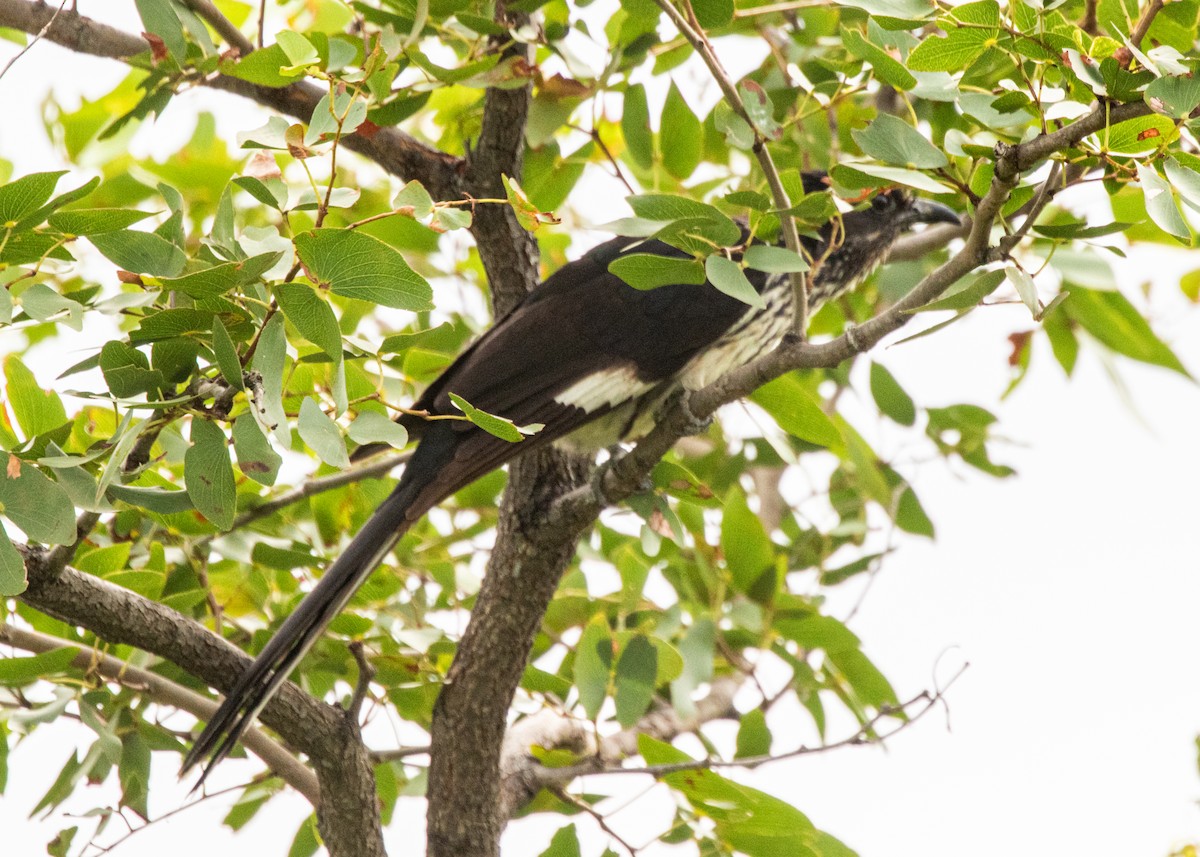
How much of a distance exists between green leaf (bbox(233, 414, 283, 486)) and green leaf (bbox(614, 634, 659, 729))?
94cm

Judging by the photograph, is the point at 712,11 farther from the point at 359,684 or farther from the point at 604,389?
the point at 359,684

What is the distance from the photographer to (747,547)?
2445mm

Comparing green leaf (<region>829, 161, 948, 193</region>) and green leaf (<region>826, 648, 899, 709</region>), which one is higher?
green leaf (<region>829, 161, 948, 193</region>)

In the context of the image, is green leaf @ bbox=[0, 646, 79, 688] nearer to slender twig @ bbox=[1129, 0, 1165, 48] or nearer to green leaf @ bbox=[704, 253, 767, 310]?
green leaf @ bbox=[704, 253, 767, 310]

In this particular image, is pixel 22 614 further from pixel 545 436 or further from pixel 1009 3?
pixel 1009 3

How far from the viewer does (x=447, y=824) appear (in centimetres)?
226

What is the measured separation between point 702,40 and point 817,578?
1518 mm

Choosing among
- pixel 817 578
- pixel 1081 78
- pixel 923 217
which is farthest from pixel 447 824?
pixel 923 217

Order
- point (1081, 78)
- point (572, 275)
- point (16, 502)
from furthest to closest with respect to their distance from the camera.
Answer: point (572, 275), point (16, 502), point (1081, 78)

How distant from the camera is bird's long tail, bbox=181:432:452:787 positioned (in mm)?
1912

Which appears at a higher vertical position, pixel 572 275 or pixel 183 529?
pixel 572 275

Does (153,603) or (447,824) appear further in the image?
(447,824)

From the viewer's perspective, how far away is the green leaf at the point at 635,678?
220 cm

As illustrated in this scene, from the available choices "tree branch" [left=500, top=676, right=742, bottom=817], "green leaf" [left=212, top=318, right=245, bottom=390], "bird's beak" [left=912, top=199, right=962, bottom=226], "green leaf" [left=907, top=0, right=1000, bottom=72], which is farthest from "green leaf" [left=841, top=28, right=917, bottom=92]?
"bird's beak" [left=912, top=199, right=962, bottom=226]
